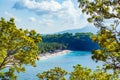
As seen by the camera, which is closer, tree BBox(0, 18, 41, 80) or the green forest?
the green forest

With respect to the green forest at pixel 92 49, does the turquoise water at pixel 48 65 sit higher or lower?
lower

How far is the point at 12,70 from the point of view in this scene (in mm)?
20328

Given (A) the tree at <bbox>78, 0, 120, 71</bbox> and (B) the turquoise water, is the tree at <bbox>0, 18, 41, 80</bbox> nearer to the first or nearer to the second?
(A) the tree at <bbox>78, 0, 120, 71</bbox>

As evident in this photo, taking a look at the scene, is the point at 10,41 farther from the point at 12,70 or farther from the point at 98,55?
the point at 98,55

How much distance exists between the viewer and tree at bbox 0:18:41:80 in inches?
775

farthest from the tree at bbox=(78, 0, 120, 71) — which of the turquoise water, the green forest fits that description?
the turquoise water

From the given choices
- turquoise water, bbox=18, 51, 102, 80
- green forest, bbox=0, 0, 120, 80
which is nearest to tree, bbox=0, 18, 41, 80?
green forest, bbox=0, 0, 120, 80

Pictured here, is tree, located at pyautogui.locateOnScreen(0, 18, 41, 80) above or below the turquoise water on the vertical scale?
above

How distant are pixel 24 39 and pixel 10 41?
91 cm

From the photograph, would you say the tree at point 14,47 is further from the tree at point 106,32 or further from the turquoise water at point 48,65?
the turquoise water at point 48,65

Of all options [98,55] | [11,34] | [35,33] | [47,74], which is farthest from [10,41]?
[98,55]

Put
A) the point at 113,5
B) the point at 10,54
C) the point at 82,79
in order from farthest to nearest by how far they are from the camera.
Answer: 1. the point at 82,79
2. the point at 10,54
3. the point at 113,5

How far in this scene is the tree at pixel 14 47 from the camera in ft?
64.6

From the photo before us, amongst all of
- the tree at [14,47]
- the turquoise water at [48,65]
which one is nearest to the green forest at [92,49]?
the tree at [14,47]
